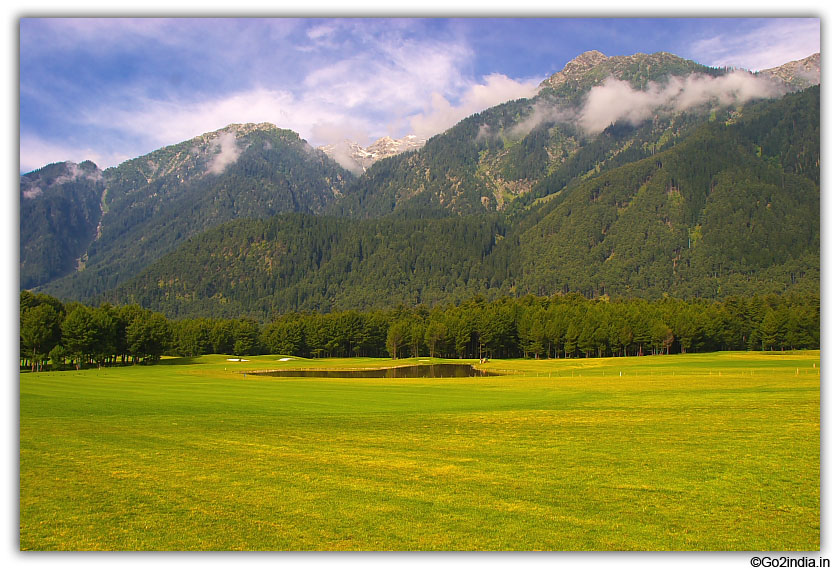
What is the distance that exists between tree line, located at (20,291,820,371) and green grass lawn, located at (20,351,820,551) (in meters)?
79.3

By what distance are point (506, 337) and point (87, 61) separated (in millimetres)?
129504

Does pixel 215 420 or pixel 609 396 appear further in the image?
pixel 609 396

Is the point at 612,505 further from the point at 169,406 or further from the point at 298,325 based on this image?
the point at 298,325

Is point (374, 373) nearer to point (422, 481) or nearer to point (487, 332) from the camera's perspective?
point (487, 332)

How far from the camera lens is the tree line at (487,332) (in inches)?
4190

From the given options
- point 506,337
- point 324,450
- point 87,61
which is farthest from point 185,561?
point 506,337

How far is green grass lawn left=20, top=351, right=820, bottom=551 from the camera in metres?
12.1

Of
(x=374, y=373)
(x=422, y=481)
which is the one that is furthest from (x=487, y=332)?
(x=422, y=481)

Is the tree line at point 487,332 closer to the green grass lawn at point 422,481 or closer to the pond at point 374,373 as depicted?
the pond at point 374,373

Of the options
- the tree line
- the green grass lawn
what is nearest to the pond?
the tree line

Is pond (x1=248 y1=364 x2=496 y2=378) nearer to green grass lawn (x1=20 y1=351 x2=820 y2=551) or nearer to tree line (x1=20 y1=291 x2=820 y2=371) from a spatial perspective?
tree line (x1=20 y1=291 x2=820 y2=371)

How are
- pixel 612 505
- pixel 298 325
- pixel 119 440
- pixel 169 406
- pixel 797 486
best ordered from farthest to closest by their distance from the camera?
pixel 298 325 < pixel 169 406 < pixel 119 440 < pixel 797 486 < pixel 612 505

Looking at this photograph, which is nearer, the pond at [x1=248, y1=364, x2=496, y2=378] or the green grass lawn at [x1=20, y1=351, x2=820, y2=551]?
the green grass lawn at [x1=20, y1=351, x2=820, y2=551]

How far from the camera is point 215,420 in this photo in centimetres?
2727
